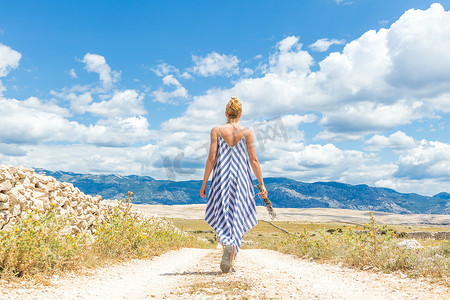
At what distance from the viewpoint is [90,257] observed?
8.68 metres

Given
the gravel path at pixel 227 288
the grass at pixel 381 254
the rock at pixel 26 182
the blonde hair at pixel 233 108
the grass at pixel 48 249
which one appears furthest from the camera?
→ the rock at pixel 26 182

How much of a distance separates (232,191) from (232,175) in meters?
0.36

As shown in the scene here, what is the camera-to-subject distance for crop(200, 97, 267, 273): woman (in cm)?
750

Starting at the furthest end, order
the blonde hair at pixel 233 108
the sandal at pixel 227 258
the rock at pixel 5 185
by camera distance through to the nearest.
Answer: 1. the rock at pixel 5 185
2. the blonde hair at pixel 233 108
3. the sandal at pixel 227 258

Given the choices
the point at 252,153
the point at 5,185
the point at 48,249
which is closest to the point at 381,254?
the point at 252,153

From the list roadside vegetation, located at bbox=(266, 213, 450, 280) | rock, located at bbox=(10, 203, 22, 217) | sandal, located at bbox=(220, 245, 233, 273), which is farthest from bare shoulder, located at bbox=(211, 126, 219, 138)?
rock, located at bbox=(10, 203, 22, 217)

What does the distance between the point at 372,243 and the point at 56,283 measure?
315 inches

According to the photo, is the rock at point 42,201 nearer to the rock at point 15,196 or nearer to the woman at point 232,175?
the rock at point 15,196

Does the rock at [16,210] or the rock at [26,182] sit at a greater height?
the rock at [26,182]

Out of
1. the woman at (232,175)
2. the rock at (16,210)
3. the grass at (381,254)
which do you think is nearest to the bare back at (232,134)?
the woman at (232,175)

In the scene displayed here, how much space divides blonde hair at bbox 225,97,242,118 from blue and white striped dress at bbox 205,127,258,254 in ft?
1.80

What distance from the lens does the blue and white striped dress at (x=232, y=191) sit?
7488mm

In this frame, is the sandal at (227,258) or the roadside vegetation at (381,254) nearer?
the sandal at (227,258)

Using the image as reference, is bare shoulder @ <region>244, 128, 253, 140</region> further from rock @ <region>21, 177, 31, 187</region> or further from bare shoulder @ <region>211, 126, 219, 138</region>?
rock @ <region>21, 177, 31, 187</region>
